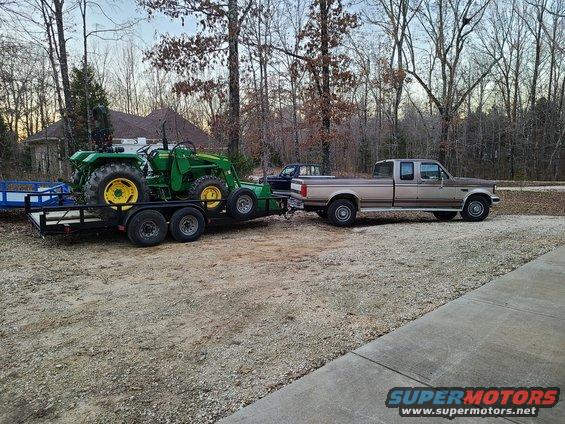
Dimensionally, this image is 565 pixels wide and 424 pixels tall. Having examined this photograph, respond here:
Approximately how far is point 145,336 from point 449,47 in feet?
84.4

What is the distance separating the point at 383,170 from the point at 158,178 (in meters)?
6.26

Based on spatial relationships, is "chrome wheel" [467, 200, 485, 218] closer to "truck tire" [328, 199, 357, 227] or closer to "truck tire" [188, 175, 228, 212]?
"truck tire" [328, 199, 357, 227]

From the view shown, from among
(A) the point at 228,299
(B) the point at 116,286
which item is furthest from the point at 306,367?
(B) the point at 116,286

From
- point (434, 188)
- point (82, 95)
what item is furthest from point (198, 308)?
point (82, 95)

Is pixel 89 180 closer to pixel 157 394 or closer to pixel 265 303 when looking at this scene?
pixel 265 303

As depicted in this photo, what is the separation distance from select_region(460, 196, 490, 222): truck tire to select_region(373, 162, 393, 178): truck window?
2.48 metres

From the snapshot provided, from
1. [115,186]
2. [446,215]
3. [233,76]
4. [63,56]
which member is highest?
[63,56]

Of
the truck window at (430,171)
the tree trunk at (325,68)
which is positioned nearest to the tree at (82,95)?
the tree trunk at (325,68)

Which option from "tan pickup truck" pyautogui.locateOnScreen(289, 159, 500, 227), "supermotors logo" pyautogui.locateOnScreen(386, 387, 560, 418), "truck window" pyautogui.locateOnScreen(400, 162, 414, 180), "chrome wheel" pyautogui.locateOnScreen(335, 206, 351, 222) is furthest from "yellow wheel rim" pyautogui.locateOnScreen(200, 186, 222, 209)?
"supermotors logo" pyautogui.locateOnScreen(386, 387, 560, 418)

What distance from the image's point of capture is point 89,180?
7820mm

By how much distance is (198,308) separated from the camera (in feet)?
15.3

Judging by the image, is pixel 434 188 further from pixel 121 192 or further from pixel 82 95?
pixel 82 95

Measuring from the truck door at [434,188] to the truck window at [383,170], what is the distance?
85 cm

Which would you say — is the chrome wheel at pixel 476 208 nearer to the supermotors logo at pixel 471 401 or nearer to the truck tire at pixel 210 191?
the truck tire at pixel 210 191
